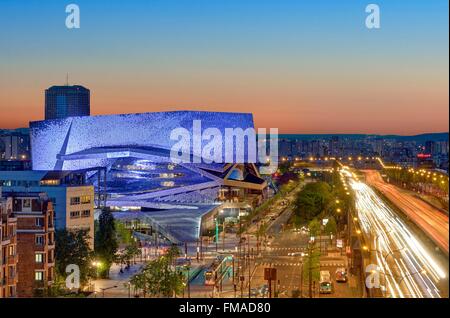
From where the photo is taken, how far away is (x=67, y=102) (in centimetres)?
4406

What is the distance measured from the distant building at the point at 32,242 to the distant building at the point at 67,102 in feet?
106

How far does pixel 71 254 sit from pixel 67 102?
31.4 m

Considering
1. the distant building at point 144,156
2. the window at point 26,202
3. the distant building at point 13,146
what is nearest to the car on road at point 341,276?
the window at point 26,202

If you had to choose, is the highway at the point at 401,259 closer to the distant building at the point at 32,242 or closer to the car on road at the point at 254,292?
the car on road at the point at 254,292

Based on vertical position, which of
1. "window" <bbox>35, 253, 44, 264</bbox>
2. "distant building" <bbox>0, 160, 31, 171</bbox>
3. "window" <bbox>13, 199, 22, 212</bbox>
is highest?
"distant building" <bbox>0, 160, 31, 171</bbox>

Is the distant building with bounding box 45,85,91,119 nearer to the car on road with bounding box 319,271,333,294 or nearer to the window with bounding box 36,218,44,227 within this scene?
the car on road with bounding box 319,271,333,294

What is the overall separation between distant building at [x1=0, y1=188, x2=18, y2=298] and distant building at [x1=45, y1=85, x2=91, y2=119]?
33399 millimetres

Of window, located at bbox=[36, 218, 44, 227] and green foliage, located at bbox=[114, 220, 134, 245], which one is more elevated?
window, located at bbox=[36, 218, 44, 227]

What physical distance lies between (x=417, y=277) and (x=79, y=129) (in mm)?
27632

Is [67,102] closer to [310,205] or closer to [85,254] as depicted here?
[310,205]

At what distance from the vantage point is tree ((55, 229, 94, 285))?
13273 mm

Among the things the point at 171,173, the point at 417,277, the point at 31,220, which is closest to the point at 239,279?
Answer: the point at 31,220

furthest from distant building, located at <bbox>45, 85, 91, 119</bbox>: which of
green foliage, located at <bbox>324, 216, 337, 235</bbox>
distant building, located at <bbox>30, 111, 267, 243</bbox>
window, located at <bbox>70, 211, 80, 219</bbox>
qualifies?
window, located at <bbox>70, 211, 80, 219</bbox>
